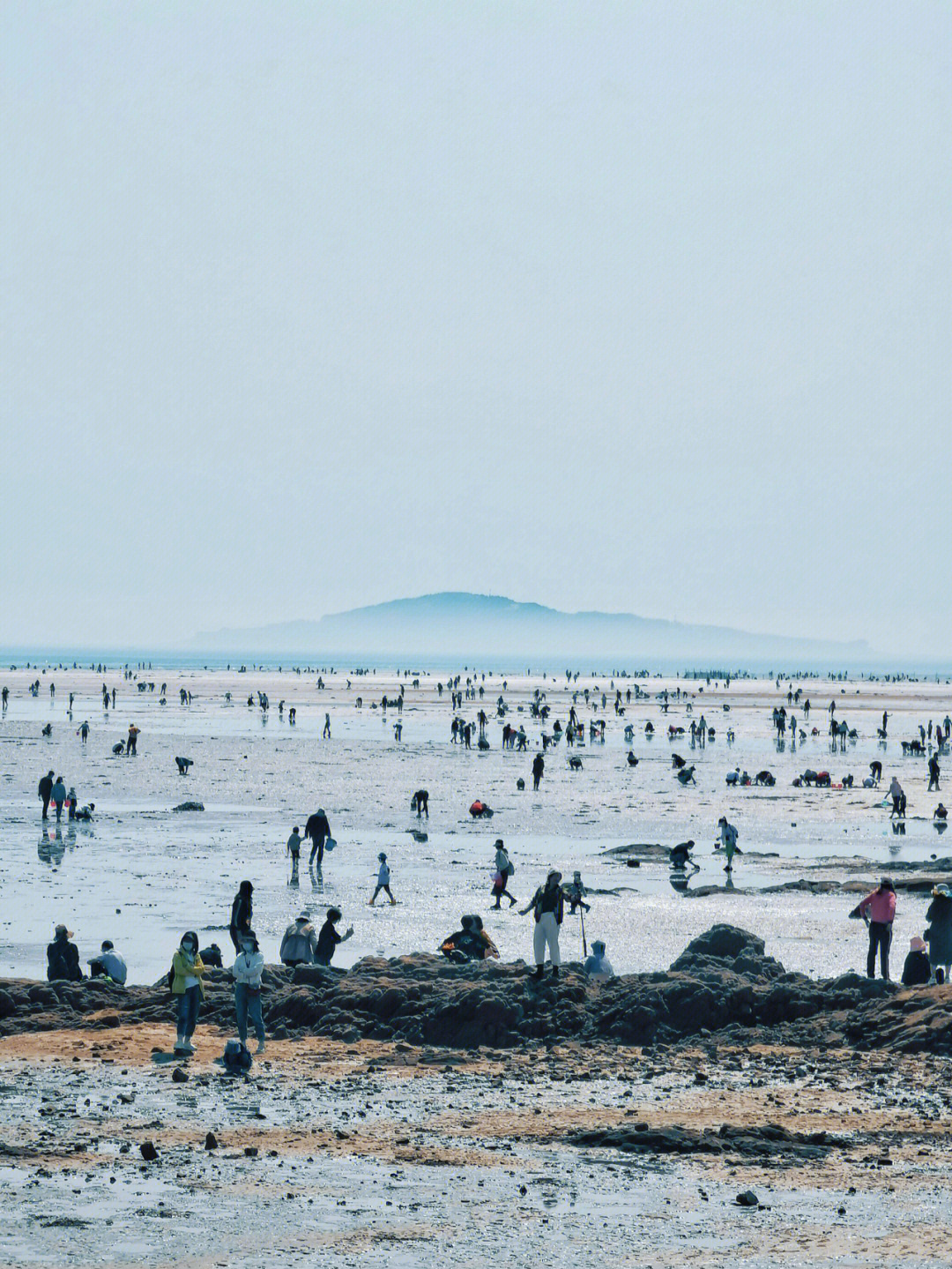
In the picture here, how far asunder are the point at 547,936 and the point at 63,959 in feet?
20.9

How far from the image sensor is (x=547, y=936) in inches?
769

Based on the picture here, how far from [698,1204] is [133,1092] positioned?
6.02 metres

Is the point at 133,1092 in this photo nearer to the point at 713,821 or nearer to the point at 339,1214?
the point at 339,1214

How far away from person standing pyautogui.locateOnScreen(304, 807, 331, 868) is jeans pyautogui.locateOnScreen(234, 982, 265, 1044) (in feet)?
45.1

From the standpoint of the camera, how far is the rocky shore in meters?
17.5

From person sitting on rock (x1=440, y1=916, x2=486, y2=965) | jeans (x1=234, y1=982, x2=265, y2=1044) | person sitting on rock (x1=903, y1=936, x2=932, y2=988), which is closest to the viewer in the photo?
jeans (x1=234, y1=982, x2=265, y2=1044)

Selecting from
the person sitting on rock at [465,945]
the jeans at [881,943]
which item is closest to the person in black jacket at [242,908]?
the person sitting on rock at [465,945]

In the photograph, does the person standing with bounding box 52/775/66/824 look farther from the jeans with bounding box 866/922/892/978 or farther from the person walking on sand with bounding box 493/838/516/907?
the jeans with bounding box 866/922/892/978

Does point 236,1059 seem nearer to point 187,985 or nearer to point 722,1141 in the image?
point 187,985

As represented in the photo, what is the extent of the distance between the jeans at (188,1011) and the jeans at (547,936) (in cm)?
465

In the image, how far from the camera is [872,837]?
38.7 metres

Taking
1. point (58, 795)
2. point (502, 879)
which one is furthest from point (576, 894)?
point (58, 795)

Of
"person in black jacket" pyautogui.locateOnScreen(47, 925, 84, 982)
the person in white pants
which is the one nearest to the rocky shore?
the person in white pants

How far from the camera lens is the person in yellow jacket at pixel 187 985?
54.5ft
